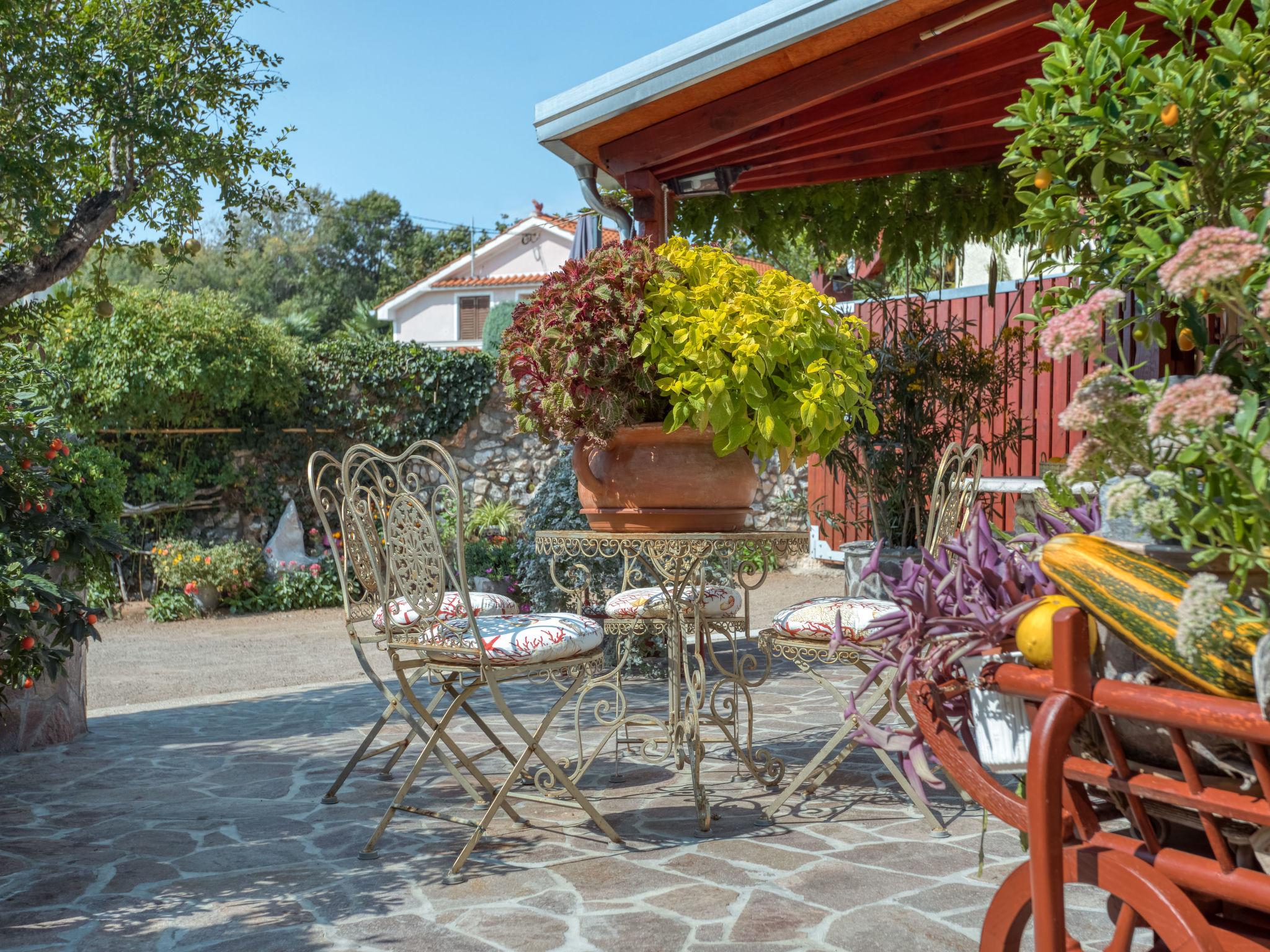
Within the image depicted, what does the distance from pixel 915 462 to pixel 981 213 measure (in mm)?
1571

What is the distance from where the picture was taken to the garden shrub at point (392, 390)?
1075 cm

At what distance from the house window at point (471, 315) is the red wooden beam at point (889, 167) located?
25590 millimetres

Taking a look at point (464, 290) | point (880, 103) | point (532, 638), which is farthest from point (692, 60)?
point (464, 290)

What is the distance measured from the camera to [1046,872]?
1023 millimetres

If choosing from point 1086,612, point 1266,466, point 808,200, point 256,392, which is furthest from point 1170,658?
point 256,392

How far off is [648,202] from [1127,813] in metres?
3.87

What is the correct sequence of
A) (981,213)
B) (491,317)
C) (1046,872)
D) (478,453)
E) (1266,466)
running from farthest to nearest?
(491,317), (478,453), (981,213), (1046,872), (1266,466)

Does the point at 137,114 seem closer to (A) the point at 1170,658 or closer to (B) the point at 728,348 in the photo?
(B) the point at 728,348

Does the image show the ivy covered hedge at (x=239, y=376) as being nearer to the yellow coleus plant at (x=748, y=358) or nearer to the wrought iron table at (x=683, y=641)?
the wrought iron table at (x=683, y=641)

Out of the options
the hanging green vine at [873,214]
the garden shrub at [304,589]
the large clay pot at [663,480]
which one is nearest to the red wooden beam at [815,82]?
the hanging green vine at [873,214]

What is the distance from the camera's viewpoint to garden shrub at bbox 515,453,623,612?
6199mm

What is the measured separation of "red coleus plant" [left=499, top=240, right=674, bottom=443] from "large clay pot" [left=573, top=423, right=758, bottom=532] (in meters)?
0.07

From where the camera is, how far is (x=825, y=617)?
3.33 m

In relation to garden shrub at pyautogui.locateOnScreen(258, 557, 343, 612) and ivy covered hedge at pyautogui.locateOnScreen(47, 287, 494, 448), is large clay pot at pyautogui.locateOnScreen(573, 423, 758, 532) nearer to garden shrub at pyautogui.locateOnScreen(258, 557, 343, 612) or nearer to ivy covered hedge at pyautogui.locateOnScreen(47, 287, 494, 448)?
ivy covered hedge at pyautogui.locateOnScreen(47, 287, 494, 448)
